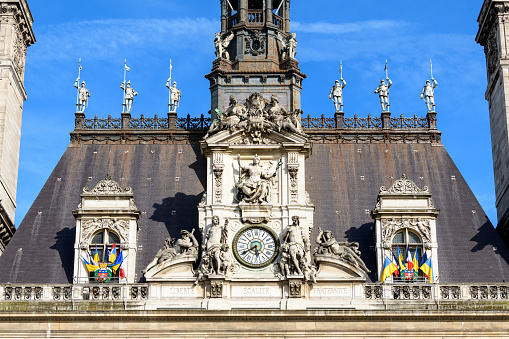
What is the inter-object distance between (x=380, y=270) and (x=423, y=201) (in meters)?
4.05

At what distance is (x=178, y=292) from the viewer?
5775 centimetres

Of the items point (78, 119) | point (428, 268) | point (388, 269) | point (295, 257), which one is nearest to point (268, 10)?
point (78, 119)

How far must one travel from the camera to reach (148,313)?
57.0m

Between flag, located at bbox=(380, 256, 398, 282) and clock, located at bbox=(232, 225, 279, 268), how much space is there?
5.04 metres

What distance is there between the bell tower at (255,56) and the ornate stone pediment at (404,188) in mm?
8033

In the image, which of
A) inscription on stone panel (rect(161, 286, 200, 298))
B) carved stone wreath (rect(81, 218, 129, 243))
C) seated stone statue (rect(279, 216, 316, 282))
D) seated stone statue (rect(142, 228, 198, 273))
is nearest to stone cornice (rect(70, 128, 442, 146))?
carved stone wreath (rect(81, 218, 129, 243))

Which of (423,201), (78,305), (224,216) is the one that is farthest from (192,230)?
(423,201)

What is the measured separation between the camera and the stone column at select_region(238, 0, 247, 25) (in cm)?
6775

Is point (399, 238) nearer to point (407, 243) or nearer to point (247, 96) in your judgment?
point (407, 243)

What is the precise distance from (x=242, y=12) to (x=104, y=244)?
15.9 metres

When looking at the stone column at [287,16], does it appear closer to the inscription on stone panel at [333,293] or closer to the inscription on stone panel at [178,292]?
the inscription on stone panel at [333,293]

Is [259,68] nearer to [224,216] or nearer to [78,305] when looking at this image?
[224,216]

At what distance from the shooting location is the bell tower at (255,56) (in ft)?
217

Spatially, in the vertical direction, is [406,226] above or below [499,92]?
below
